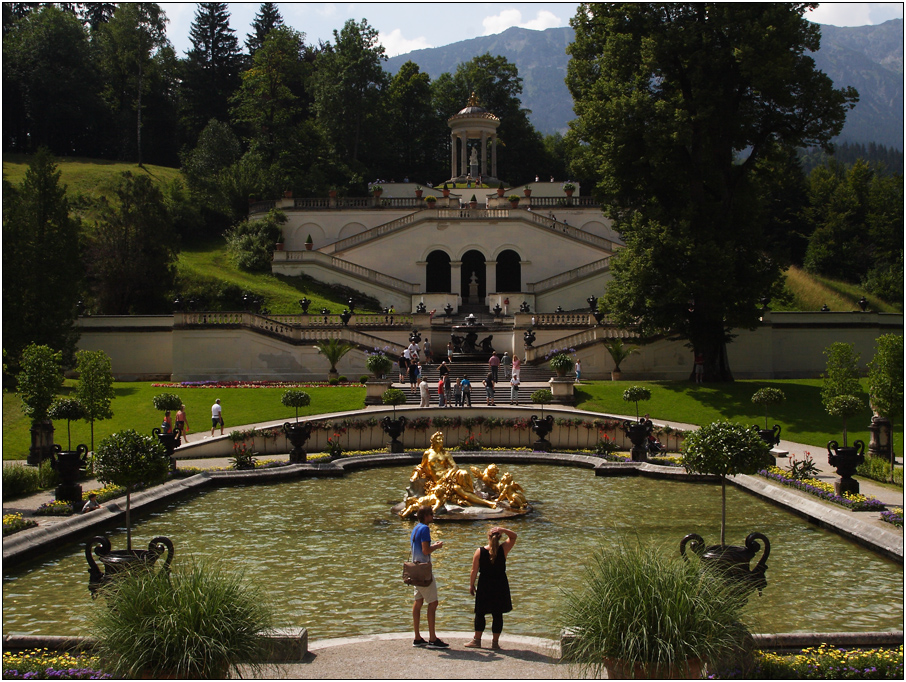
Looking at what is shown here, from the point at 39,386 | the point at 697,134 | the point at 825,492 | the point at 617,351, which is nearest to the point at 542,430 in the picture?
the point at 825,492

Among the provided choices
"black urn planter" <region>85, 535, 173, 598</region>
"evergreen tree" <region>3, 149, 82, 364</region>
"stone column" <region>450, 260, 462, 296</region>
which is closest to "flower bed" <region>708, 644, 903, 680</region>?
"black urn planter" <region>85, 535, 173, 598</region>

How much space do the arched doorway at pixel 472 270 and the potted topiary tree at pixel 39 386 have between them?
3505 centimetres

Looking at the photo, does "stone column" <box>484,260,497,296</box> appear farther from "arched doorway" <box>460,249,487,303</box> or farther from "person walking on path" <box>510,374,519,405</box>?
"person walking on path" <box>510,374,519,405</box>

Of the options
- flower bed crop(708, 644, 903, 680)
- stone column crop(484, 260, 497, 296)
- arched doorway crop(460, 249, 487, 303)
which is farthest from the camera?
arched doorway crop(460, 249, 487, 303)

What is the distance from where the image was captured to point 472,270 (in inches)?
2207

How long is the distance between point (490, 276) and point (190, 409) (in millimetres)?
27303

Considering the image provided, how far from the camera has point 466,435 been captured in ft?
94.7

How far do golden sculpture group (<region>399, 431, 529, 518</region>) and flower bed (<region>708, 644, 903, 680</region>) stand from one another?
31.0 feet

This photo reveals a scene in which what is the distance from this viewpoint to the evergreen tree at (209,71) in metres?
79.5

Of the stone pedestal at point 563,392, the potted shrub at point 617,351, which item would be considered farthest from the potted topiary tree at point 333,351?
the potted shrub at point 617,351

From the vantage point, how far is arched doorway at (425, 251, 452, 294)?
55500mm

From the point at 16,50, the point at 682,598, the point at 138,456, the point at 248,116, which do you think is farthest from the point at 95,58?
the point at 682,598

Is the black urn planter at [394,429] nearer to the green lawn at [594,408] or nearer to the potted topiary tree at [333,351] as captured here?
the green lawn at [594,408]

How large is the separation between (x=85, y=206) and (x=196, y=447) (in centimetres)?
3525
